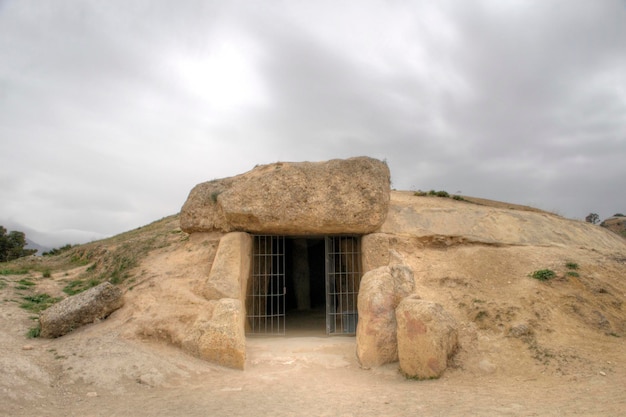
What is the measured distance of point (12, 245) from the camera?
85.9 ft

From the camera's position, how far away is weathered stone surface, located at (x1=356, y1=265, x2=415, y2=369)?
7.88 m

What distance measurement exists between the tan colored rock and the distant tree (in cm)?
2313

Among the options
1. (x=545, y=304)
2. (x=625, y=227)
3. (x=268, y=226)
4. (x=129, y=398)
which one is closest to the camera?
(x=129, y=398)

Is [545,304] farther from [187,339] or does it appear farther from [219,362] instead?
[187,339]

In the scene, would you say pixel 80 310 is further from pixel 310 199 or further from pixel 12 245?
pixel 12 245

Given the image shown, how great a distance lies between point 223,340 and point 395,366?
3009 mm

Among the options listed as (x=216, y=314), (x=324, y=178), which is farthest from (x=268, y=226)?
(x=216, y=314)

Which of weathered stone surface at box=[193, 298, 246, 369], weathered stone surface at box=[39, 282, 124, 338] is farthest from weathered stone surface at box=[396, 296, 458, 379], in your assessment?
weathered stone surface at box=[39, 282, 124, 338]

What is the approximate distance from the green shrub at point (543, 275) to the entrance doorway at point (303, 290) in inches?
159

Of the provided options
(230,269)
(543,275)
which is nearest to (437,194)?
(543,275)

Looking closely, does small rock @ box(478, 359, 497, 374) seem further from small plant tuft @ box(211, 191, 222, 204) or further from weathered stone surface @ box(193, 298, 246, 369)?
small plant tuft @ box(211, 191, 222, 204)

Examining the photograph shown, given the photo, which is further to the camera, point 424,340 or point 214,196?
point 214,196

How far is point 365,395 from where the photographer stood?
6.35 metres

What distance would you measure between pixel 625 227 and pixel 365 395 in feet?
69.9
